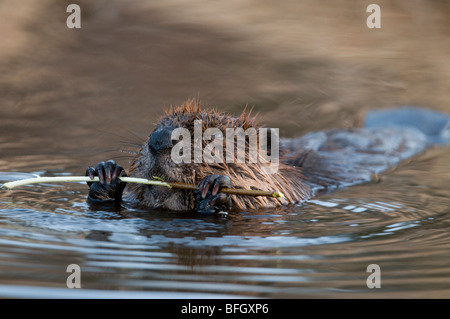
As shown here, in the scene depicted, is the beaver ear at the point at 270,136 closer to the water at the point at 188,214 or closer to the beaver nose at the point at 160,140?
the water at the point at 188,214

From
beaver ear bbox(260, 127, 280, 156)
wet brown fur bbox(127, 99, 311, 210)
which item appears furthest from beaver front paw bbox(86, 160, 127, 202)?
beaver ear bbox(260, 127, 280, 156)

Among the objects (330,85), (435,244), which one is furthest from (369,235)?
(330,85)

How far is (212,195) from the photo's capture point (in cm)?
362

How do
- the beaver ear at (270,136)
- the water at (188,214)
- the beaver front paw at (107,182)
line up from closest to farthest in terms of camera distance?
1. the water at (188,214)
2. the beaver front paw at (107,182)
3. the beaver ear at (270,136)

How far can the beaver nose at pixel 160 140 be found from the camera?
11.6 ft

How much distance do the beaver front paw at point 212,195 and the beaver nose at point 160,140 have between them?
0.26m

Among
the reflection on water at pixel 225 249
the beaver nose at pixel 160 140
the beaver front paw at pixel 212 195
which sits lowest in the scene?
the reflection on water at pixel 225 249

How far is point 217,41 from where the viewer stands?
322 inches

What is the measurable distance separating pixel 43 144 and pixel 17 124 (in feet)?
2.01

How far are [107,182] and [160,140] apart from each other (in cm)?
47

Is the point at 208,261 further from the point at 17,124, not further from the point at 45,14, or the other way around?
the point at 45,14

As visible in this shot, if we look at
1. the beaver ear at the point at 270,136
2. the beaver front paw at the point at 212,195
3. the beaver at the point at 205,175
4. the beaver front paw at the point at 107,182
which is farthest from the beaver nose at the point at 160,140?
the beaver ear at the point at 270,136

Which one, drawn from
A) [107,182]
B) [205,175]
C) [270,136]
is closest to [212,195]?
[205,175]

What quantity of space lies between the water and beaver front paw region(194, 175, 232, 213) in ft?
0.28
